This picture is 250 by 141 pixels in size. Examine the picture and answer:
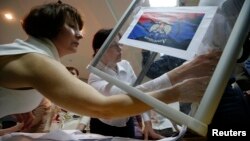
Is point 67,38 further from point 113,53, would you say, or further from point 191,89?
point 191,89

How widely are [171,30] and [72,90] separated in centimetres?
24

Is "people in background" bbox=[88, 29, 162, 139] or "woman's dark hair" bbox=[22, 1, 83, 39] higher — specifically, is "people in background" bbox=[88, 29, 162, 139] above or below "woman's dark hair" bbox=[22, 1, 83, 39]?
below

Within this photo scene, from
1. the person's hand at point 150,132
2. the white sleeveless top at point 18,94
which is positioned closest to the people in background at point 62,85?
the white sleeveless top at point 18,94

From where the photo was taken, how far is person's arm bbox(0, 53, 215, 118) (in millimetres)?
489

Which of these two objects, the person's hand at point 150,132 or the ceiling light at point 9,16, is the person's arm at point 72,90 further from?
the ceiling light at point 9,16

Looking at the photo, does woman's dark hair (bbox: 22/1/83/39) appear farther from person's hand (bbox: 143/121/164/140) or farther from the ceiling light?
the ceiling light

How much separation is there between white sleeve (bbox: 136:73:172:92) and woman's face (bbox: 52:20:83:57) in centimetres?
40

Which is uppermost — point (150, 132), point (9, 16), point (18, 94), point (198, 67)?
point (198, 67)

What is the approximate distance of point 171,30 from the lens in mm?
499

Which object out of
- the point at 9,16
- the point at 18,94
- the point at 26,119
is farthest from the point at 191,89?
the point at 9,16

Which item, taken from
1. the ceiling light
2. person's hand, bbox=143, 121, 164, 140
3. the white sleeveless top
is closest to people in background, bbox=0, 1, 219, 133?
the white sleeveless top

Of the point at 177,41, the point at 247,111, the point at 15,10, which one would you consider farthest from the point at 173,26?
the point at 15,10

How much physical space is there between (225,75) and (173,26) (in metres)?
0.16

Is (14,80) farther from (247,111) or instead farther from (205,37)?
(247,111)
